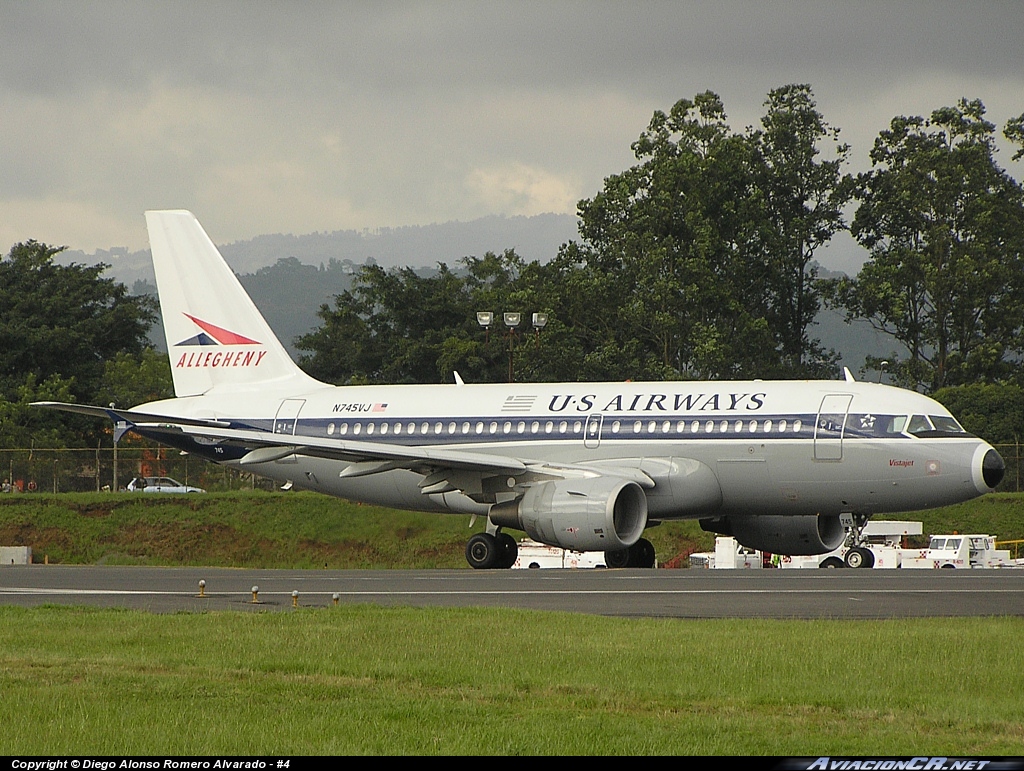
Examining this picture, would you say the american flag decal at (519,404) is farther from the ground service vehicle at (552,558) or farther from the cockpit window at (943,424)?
the cockpit window at (943,424)

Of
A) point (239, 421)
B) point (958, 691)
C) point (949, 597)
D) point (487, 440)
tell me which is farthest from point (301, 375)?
point (958, 691)

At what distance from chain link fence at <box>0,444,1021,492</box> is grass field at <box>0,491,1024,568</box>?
3523mm

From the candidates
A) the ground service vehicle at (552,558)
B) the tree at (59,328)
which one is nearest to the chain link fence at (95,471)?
the ground service vehicle at (552,558)

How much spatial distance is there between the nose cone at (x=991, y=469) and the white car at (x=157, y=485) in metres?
32.9

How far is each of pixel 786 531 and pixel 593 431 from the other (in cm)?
475

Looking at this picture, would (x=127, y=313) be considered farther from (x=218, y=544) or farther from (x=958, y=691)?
(x=958, y=691)

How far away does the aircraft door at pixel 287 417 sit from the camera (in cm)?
3447

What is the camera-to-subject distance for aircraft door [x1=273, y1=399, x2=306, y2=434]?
Answer: 113 feet

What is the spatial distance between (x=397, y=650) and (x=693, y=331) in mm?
59895

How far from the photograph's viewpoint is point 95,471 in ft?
183

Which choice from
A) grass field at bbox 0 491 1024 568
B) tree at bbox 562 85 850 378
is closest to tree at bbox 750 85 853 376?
tree at bbox 562 85 850 378

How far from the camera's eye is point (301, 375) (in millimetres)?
36562

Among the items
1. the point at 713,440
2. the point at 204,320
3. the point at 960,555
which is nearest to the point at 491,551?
the point at 713,440

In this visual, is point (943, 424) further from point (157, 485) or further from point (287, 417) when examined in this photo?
point (157, 485)
